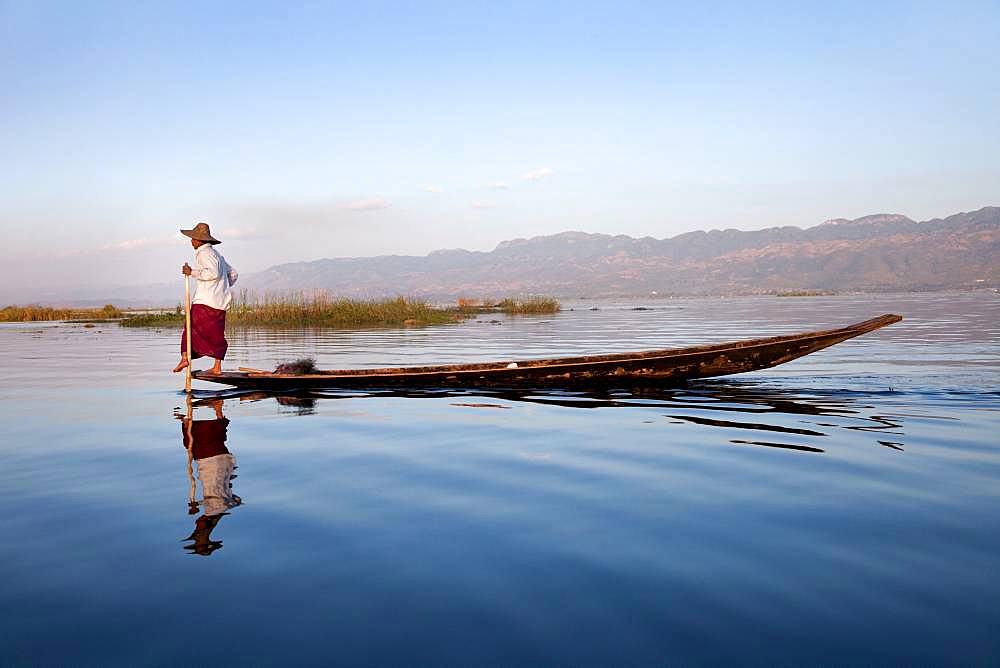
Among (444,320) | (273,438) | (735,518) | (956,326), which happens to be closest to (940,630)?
(735,518)

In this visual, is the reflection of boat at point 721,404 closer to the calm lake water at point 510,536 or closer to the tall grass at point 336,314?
the calm lake water at point 510,536

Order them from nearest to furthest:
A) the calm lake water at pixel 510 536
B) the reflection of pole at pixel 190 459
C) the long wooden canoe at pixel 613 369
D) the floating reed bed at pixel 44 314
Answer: the calm lake water at pixel 510 536, the reflection of pole at pixel 190 459, the long wooden canoe at pixel 613 369, the floating reed bed at pixel 44 314

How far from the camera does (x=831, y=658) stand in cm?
267

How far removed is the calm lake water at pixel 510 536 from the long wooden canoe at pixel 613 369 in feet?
4.40

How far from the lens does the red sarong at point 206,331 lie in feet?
36.4

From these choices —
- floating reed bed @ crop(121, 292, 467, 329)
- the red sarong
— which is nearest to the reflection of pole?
the red sarong

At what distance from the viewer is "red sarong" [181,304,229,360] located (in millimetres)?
11109

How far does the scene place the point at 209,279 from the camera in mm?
11102

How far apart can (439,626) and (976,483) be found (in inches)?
154

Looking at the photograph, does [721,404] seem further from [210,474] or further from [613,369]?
[210,474]

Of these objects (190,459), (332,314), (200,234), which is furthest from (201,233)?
(332,314)

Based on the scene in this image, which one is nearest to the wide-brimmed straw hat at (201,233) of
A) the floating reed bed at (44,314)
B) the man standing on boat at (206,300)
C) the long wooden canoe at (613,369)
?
the man standing on boat at (206,300)

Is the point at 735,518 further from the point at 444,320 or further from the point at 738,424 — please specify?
the point at 444,320

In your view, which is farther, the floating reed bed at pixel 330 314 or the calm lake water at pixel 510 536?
the floating reed bed at pixel 330 314
